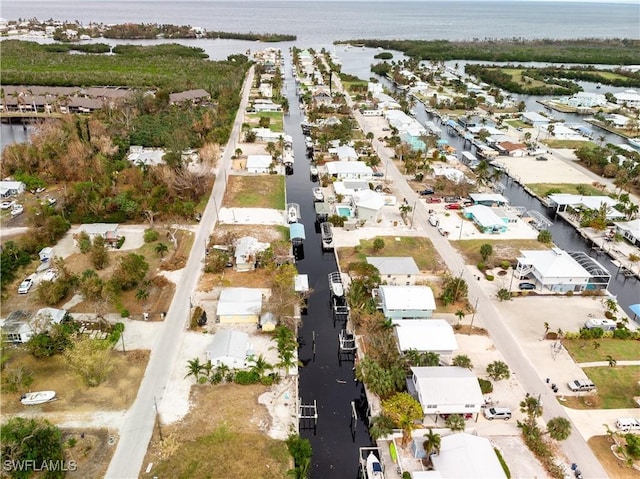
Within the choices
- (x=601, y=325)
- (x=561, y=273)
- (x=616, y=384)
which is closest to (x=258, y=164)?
(x=561, y=273)

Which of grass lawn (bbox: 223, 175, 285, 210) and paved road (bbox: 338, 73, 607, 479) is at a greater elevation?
grass lawn (bbox: 223, 175, 285, 210)

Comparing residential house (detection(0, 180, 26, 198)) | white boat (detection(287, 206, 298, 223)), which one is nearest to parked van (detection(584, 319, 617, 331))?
white boat (detection(287, 206, 298, 223))

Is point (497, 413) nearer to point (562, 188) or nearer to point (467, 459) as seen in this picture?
point (467, 459)

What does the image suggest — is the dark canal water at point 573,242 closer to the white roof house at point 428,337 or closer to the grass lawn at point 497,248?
the grass lawn at point 497,248

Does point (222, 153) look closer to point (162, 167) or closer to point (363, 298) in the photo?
point (162, 167)

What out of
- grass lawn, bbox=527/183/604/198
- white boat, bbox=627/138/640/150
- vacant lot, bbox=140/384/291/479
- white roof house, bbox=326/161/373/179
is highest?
white boat, bbox=627/138/640/150

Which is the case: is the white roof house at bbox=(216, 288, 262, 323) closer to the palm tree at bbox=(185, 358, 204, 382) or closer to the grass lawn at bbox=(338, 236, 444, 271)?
the palm tree at bbox=(185, 358, 204, 382)

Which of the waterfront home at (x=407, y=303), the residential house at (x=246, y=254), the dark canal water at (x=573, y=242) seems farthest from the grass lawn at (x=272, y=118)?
the waterfront home at (x=407, y=303)
